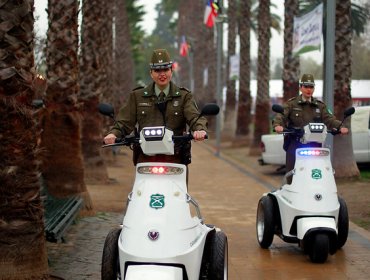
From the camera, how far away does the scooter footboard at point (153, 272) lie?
4.57m

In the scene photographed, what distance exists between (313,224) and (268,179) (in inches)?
376

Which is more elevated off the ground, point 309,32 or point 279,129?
point 309,32

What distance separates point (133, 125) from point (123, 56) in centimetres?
3358

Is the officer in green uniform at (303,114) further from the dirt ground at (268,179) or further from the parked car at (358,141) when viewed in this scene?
the parked car at (358,141)

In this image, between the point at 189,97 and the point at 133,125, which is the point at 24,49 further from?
the point at 189,97

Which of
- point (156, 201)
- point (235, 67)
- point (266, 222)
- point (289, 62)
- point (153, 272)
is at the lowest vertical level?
point (266, 222)

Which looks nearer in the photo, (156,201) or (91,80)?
(156,201)

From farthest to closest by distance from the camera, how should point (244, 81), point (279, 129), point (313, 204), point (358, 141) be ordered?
point (244, 81)
point (358, 141)
point (279, 129)
point (313, 204)

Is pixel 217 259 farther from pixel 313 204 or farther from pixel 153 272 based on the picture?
pixel 313 204

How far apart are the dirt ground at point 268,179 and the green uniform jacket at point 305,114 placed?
2.31 m

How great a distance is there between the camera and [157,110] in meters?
5.62

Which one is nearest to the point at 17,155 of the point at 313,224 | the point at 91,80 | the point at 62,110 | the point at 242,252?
the point at 313,224

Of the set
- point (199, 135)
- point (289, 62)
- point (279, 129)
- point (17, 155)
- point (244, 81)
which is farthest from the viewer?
point (244, 81)

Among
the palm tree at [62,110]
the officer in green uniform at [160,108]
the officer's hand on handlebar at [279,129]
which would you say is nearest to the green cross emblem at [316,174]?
the officer's hand on handlebar at [279,129]
